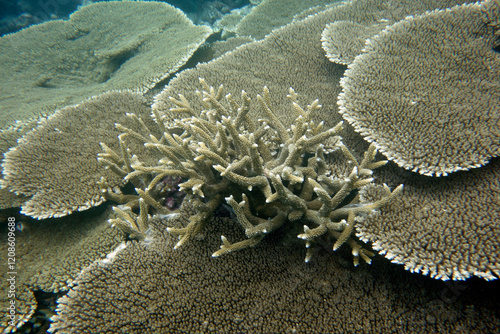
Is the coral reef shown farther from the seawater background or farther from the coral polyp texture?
the seawater background

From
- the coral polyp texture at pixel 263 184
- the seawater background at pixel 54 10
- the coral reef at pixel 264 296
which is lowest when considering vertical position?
the coral reef at pixel 264 296

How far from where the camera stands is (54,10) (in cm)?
1225

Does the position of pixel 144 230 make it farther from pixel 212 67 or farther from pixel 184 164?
pixel 212 67

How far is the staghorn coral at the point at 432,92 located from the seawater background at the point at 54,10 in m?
8.38

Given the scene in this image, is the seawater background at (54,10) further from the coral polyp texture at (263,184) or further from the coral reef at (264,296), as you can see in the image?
the coral reef at (264,296)

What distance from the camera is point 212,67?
3695 mm
